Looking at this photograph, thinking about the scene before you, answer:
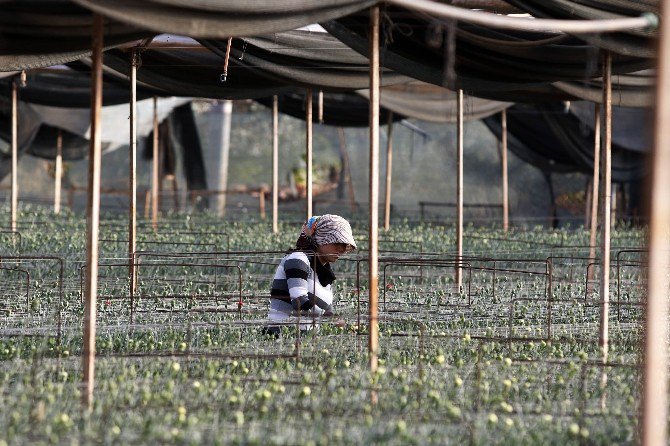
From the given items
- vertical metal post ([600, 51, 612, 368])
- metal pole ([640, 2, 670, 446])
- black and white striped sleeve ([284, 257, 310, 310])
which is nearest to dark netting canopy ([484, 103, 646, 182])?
vertical metal post ([600, 51, 612, 368])

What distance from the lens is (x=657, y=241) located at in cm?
468

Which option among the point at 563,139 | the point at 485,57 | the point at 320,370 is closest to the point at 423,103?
the point at 563,139

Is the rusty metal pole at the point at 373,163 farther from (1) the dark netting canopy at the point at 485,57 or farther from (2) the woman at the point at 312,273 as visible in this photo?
(2) the woman at the point at 312,273

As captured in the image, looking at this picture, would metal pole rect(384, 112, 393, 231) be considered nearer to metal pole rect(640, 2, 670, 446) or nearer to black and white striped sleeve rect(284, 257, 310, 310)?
black and white striped sleeve rect(284, 257, 310, 310)

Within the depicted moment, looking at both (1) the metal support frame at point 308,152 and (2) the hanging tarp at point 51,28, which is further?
(1) the metal support frame at point 308,152

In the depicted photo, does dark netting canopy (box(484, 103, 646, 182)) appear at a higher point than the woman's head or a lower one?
higher

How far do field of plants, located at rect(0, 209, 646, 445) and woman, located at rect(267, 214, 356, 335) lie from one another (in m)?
0.18

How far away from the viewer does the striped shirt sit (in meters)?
8.43

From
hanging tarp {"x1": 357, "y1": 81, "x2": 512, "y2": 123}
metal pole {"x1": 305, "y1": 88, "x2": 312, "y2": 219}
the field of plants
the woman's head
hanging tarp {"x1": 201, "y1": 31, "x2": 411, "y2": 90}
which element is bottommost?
the field of plants

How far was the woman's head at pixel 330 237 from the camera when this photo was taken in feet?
28.1

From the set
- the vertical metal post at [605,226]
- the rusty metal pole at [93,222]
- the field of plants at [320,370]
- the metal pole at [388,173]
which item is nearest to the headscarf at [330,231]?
the field of plants at [320,370]

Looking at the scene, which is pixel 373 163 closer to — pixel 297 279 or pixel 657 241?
pixel 297 279

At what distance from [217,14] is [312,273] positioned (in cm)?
285

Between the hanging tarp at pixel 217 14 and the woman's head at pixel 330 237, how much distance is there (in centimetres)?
214
